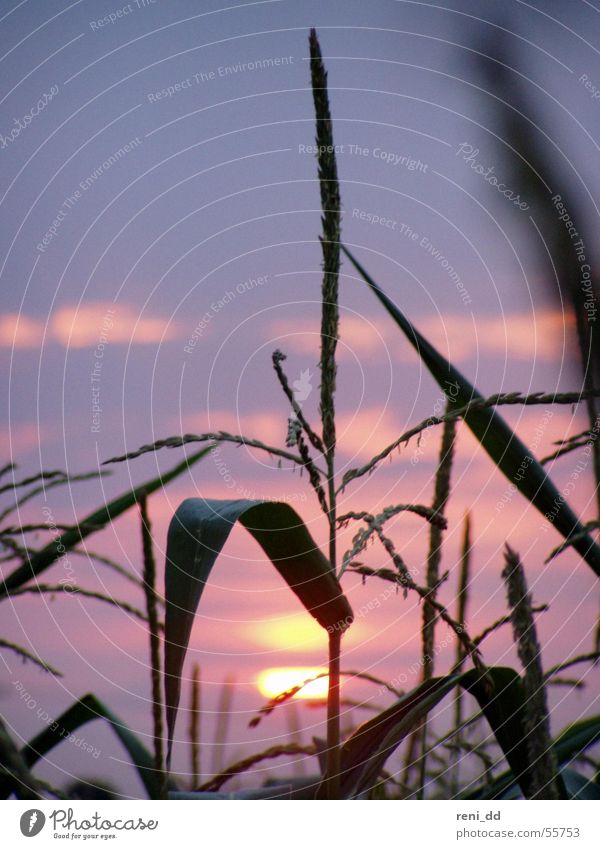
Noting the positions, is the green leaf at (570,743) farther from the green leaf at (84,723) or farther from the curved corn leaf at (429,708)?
the green leaf at (84,723)

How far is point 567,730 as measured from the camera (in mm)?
1185

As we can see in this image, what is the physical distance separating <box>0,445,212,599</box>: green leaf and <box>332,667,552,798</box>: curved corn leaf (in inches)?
15.2

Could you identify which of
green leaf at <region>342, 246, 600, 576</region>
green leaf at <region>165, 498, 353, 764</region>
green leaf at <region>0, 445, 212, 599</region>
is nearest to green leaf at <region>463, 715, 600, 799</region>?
green leaf at <region>342, 246, 600, 576</region>

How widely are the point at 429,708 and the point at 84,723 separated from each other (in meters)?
0.50

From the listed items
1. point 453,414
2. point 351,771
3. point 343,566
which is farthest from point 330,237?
point 351,771

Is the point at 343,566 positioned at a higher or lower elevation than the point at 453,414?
lower

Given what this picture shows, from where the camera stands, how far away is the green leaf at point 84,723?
3.73 ft

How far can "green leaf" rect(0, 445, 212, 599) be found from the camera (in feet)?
3.61

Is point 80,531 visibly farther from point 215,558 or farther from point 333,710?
point 333,710

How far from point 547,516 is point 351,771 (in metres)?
0.39
